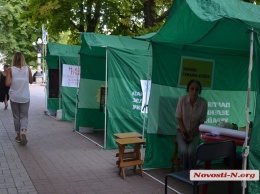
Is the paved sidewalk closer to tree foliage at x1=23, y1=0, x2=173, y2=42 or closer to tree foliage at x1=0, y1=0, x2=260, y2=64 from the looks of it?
tree foliage at x1=0, y1=0, x2=260, y2=64

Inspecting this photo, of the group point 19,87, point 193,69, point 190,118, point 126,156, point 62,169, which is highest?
point 193,69

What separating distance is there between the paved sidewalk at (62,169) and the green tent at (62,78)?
8.44ft

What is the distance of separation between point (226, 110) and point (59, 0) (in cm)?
718

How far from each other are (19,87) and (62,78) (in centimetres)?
397

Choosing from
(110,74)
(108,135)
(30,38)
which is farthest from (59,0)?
(30,38)

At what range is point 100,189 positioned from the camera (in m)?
4.94

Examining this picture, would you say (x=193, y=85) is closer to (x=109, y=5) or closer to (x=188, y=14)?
(x=188, y=14)

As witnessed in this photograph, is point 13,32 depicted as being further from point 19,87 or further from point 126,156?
point 126,156

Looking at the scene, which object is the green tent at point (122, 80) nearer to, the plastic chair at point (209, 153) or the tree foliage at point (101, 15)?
the tree foliage at point (101, 15)

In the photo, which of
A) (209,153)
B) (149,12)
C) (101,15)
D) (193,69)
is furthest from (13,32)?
(209,153)

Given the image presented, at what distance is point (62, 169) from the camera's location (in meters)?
5.89

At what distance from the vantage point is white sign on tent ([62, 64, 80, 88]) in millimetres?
11109

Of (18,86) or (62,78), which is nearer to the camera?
(18,86)

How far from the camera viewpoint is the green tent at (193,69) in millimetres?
4988
